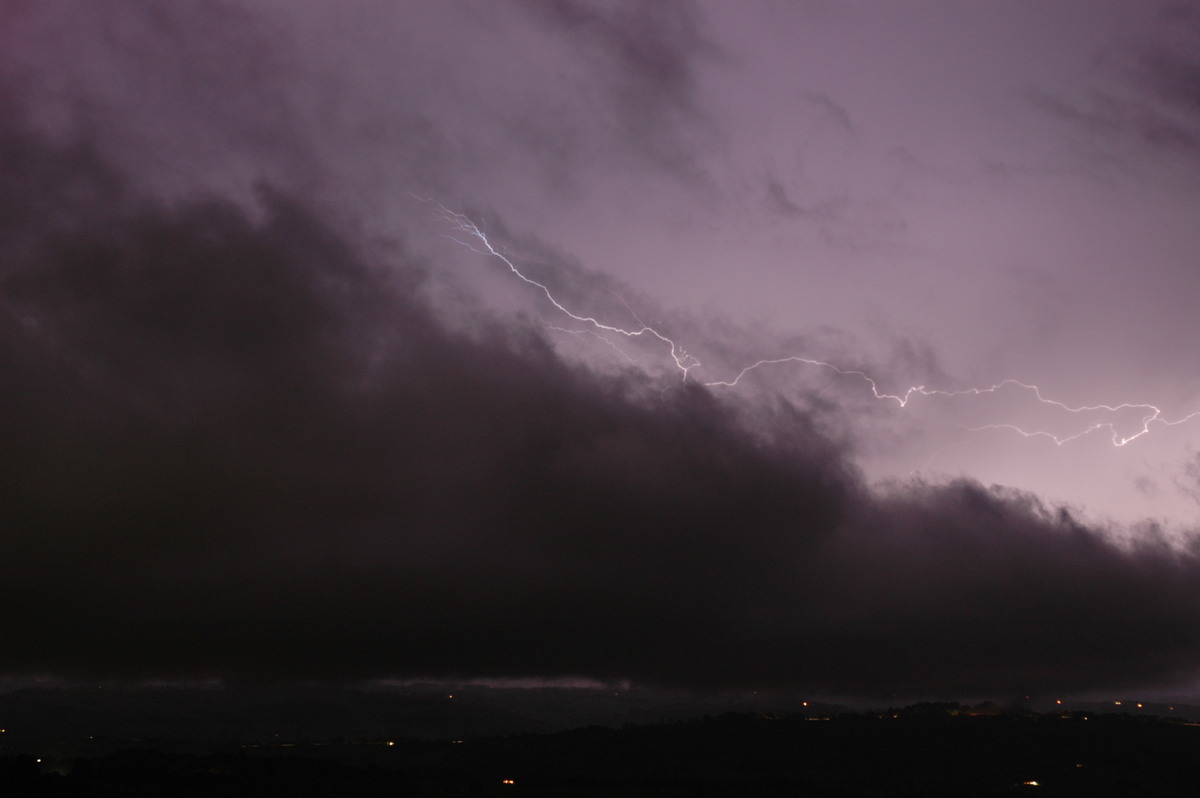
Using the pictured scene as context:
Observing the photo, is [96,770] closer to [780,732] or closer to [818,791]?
[818,791]

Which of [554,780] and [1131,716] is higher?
[1131,716]

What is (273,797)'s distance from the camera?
105625 mm

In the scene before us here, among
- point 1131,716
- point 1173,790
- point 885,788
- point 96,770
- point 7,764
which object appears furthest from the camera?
point 1131,716

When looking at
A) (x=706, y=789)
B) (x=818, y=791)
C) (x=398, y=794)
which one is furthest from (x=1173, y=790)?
(x=398, y=794)

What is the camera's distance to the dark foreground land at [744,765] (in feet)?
378

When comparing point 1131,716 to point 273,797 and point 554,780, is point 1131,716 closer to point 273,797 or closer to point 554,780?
point 554,780

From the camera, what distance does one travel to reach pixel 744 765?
163875mm

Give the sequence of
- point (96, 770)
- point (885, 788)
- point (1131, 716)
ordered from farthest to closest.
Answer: point (1131, 716), point (885, 788), point (96, 770)

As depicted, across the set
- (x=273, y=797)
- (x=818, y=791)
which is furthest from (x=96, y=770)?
(x=818, y=791)

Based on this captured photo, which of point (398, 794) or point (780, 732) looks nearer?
point (398, 794)

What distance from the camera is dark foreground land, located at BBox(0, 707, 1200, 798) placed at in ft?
378

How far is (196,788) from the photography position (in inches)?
4254

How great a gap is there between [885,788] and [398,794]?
211 ft

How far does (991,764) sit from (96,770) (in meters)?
117
